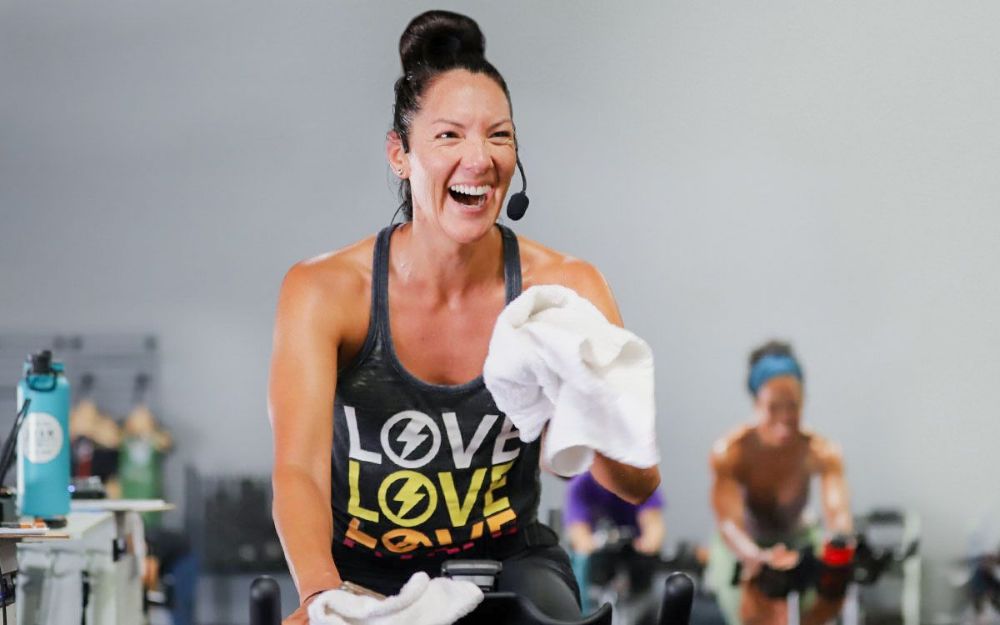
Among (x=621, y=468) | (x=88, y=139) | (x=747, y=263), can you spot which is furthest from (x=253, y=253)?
(x=621, y=468)

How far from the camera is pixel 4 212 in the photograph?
3.94m

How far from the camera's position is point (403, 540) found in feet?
5.20

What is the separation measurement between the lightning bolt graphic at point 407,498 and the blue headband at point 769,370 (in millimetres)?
2613

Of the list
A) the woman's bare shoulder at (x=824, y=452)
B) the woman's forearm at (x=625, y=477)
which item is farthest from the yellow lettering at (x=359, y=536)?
the woman's bare shoulder at (x=824, y=452)

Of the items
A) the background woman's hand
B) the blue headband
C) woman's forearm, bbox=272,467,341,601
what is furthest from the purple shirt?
woman's forearm, bbox=272,467,341,601

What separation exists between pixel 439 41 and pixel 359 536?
0.62 m

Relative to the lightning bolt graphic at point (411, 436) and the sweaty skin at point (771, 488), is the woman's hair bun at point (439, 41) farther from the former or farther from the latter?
the sweaty skin at point (771, 488)

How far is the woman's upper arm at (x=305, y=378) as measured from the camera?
1.37 m

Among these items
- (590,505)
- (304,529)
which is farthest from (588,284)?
(590,505)

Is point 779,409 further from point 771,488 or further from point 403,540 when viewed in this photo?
point 403,540

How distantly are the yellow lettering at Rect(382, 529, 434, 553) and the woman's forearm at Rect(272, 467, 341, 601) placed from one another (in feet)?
0.80

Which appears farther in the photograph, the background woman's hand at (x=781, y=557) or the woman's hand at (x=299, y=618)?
the background woman's hand at (x=781, y=557)

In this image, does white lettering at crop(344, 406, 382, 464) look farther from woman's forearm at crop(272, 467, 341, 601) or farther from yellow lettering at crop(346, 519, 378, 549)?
woman's forearm at crop(272, 467, 341, 601)

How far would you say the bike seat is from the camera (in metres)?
1.07
